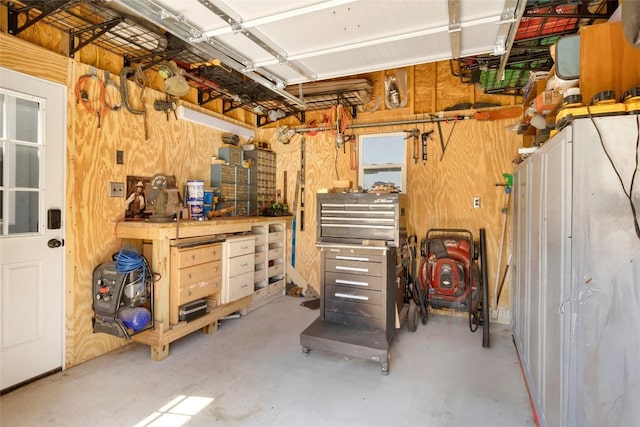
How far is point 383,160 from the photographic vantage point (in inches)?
177

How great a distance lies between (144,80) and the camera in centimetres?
325

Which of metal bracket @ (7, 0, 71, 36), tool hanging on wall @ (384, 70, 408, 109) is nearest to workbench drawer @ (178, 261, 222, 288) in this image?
metal bracket @ (7, 0, 71, 36)

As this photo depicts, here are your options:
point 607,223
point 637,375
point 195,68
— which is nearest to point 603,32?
point 607,223

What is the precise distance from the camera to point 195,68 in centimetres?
362

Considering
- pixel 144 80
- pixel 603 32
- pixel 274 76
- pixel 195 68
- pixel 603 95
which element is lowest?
pixel 603 95

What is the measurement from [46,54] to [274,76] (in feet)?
5.79

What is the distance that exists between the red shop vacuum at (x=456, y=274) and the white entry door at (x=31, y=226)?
3.57m

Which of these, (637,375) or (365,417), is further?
(365,417)

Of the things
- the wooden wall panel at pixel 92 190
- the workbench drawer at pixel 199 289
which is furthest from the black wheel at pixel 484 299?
the wooden wall panel at pixel 92 190

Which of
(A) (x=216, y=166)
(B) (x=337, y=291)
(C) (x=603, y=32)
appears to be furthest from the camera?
(A) (x=216, y=166)

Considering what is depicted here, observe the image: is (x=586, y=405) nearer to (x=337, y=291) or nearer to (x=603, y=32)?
(x=603, y=32)

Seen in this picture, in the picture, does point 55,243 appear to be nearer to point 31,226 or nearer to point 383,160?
point 31,226

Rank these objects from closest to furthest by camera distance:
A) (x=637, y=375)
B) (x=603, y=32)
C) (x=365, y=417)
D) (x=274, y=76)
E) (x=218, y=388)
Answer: (x=637, y=375)
(x=603, y=32)
(x=365, y=417)
(x=218, y=388)
(x=274, y=76)

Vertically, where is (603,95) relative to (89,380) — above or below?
above
